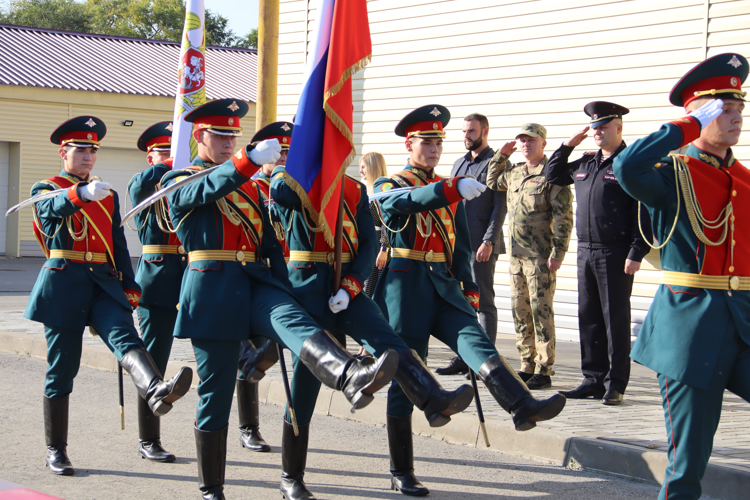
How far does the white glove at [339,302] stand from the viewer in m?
4.58

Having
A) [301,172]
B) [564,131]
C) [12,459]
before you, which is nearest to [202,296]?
[301,172]

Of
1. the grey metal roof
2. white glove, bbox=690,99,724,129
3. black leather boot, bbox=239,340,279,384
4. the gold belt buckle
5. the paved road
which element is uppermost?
the grey metal roof

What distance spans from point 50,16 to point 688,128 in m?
59.5

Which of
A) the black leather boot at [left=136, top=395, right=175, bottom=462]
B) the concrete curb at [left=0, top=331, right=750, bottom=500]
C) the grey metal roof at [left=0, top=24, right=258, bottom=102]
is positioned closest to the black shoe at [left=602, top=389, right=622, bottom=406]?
the concrete curb at [left=0, top=331, right=750, bottom=500]

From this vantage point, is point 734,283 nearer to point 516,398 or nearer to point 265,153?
point 516,398

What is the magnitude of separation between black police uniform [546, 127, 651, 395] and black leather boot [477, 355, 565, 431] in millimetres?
2739

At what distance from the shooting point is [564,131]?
1016cm

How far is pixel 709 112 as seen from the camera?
373 cm

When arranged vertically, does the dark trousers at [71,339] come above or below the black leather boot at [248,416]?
above

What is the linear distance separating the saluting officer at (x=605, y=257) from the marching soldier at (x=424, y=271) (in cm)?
199

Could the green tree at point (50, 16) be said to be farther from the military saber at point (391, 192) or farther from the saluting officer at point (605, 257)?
the military saber at point (391, 192)

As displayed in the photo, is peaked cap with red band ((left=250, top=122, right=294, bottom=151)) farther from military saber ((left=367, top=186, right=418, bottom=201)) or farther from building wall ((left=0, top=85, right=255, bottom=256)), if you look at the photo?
building wall ((left=0, top=85, right=255, bottom=256))

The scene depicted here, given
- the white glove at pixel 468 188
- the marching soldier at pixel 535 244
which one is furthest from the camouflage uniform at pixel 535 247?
the white glove at pixel 468 188

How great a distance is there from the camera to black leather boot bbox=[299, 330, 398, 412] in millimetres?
3742
